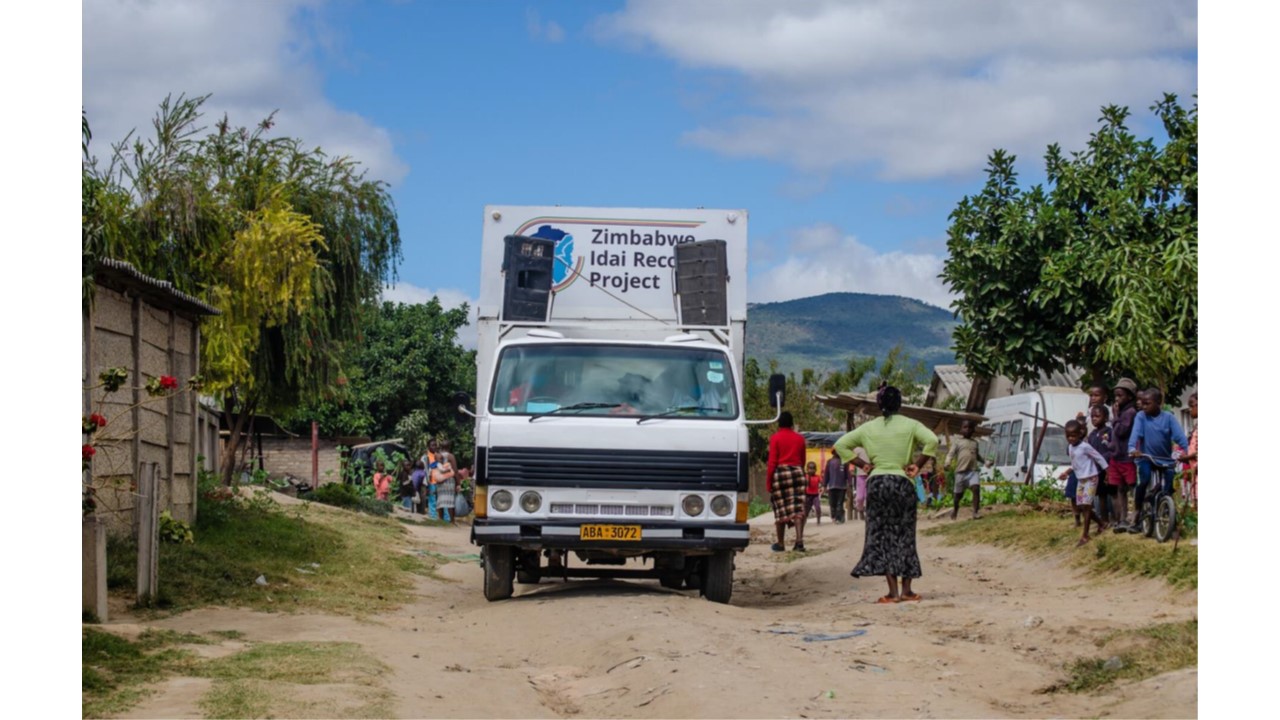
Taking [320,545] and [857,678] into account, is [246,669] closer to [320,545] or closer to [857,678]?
[857,678]

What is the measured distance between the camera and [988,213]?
2325 cm

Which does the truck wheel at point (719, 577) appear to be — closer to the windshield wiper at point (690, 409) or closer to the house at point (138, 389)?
the windshield wiper at point (690, 409)

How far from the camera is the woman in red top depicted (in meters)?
18.0

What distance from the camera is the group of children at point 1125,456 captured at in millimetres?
13938

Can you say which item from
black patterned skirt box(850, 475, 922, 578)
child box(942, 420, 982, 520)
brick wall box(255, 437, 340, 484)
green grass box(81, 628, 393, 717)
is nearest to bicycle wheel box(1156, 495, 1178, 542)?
black patterned skirt box(850, 475, 922, 578)

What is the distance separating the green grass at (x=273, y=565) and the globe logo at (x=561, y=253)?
3698 mm

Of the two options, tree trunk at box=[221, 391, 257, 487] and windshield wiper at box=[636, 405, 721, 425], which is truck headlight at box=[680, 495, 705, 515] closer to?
windshield wiper at box=[636, 405, 721, 425]

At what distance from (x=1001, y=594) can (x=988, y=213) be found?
10.7 metres

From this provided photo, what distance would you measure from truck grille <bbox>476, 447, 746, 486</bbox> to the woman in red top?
5.06 m

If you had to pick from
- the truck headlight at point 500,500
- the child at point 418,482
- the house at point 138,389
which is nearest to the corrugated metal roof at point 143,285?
the house at point 138,389

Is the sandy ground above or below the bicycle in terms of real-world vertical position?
below

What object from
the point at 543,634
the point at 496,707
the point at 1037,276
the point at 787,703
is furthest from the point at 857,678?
the point at 1037,276

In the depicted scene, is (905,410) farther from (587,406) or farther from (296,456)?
(296,456)

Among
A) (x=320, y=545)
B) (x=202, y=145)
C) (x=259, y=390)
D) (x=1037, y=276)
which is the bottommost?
(x=320, y=545)
